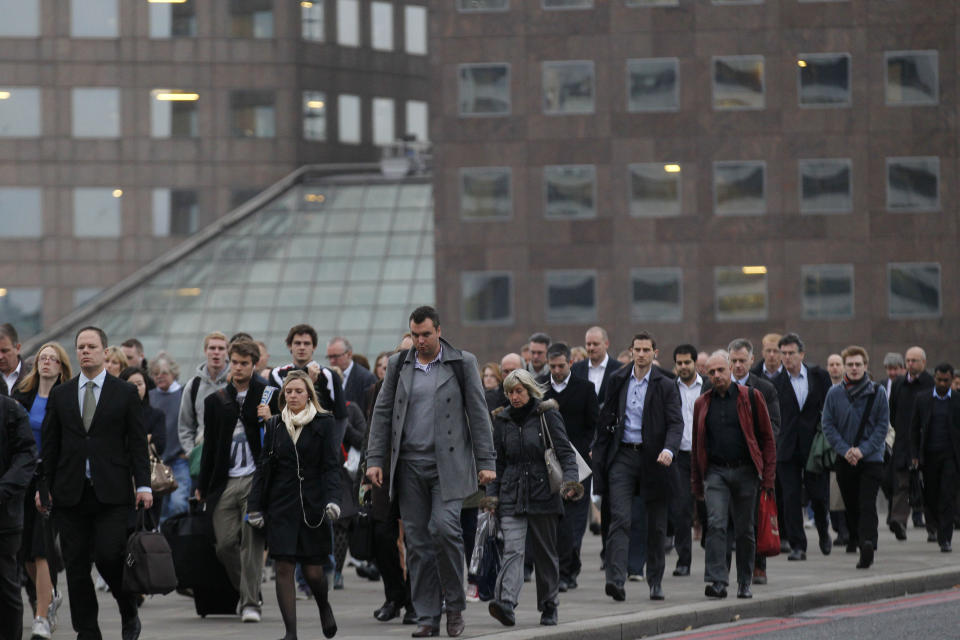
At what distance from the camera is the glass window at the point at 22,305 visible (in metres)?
61.4

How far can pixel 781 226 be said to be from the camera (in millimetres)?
46531

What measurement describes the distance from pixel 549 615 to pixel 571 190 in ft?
114

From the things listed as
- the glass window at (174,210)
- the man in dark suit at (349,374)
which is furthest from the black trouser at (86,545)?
the glass window at (174,210)

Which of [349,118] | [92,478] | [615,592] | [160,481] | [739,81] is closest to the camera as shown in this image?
[92,478]

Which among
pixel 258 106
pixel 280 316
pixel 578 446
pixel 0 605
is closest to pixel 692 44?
pixel 280 316

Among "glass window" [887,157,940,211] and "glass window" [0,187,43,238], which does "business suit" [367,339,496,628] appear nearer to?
"glass window" [887,157,940,211]

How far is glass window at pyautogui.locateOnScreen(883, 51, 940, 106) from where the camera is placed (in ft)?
150

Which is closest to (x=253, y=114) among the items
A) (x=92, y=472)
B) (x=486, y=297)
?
(x=486, y=297)

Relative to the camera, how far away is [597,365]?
17.6 meters

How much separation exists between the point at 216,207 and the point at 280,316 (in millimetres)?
13265

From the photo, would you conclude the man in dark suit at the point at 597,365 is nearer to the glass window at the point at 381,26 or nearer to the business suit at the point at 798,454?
the business suit at the point at 798,454

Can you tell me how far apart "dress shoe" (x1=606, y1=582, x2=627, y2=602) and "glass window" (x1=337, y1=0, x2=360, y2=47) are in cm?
5228

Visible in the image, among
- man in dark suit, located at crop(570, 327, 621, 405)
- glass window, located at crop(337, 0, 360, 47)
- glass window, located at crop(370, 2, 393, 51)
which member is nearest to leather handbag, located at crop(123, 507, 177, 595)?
man in dark suit, located at crop(570, 327, 621, 405)

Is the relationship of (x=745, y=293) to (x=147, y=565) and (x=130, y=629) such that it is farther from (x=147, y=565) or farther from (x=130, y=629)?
(x=147, y=565)
